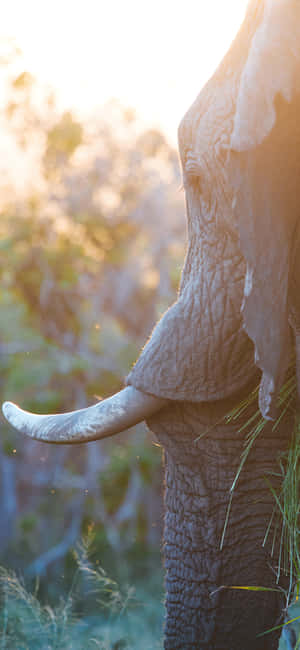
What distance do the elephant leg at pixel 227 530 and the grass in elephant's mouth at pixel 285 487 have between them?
0.6 inches

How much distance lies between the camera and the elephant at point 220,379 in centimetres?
145

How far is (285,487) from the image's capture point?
1.79 meters

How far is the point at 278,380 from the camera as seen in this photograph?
4.75ft

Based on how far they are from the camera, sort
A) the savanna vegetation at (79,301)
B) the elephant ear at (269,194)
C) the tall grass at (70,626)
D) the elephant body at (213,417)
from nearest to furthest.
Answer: the elephant ear at (269,194), the elephant body at (213,417), the tall grass at (70,626), the savanna vegetation at (79,301)

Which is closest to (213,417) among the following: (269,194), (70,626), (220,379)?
(220,379)

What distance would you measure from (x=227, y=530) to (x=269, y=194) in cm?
73

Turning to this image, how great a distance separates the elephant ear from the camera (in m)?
1.39

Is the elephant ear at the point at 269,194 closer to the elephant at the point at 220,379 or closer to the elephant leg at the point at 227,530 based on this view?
the elephant at the point at 220,379

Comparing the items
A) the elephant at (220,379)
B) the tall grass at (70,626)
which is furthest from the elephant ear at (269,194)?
the tall grass at (70,626)

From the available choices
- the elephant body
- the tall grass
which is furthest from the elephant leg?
the tall grass

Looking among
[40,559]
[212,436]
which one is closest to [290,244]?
[212,436]

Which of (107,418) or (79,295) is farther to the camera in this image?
(79,295)

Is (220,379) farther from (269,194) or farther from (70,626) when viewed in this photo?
(70,626)

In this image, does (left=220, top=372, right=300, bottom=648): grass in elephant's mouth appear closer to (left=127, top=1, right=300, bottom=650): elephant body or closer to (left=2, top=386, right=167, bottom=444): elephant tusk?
(left=127, top=1, right=300, bottom=650): elephant body
